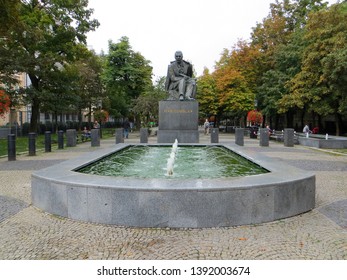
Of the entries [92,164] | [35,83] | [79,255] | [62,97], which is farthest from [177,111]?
[35,83]

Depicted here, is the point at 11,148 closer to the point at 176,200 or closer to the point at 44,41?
the point at 176,200

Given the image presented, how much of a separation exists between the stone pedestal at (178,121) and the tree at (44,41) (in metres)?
12.5

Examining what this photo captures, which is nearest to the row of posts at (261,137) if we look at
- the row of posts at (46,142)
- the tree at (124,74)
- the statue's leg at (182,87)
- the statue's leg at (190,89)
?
the statue's leg at (190,89)

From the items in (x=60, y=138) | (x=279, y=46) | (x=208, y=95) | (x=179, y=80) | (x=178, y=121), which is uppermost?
(x=279, y=46)

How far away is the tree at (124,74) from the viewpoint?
4281 centimetres

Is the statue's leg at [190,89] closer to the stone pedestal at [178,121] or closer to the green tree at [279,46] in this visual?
the stone pedestal at [178,121]

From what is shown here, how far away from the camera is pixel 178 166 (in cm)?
841

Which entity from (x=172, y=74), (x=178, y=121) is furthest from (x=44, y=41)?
(x=178, y=121)

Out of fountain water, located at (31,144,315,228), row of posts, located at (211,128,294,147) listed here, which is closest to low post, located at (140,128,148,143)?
row of posts, located at (211,128,294,147)

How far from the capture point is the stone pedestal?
16.4 metres

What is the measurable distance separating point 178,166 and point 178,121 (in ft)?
27.0

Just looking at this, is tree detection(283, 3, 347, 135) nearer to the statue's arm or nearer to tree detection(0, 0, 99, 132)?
the statue's arm

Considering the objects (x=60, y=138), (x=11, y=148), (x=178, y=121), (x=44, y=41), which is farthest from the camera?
(x=44, y=41)

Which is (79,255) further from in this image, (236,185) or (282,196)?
(282,196)
